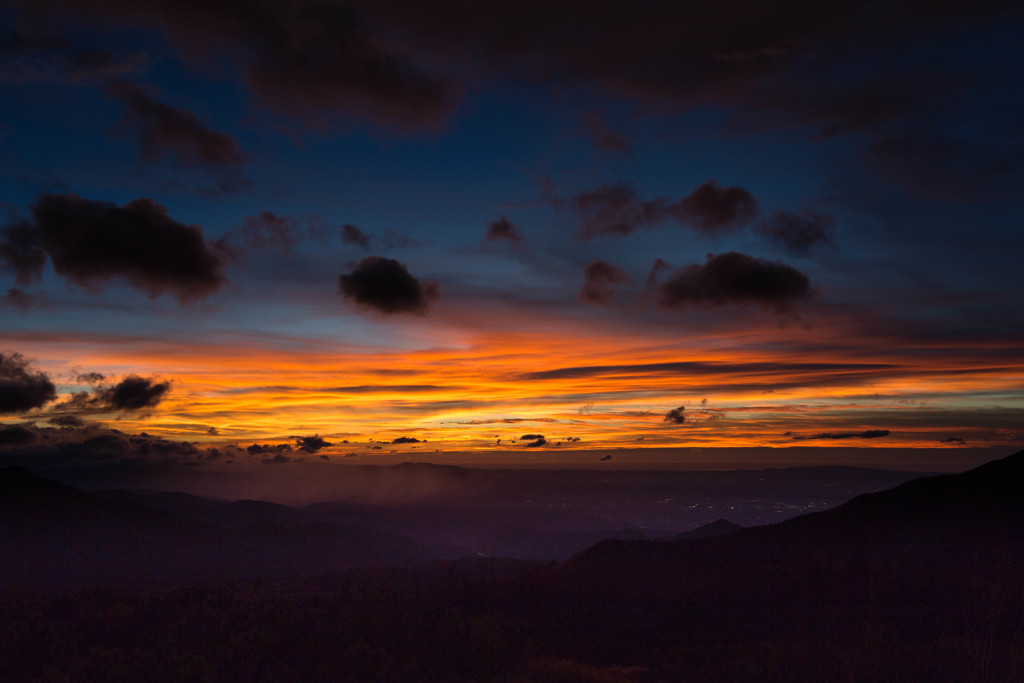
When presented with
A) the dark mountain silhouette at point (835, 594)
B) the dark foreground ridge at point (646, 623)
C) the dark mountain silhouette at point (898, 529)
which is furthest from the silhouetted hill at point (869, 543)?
the dark foreground ridge at point (646, 623)

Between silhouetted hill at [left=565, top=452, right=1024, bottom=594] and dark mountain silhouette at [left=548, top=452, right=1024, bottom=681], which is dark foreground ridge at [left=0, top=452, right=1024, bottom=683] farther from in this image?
silhouetted hill at [left=565, top=452, right=1024, bottom=594]

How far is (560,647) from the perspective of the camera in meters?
60.5

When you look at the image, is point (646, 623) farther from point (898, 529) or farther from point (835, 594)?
point (898, 529)

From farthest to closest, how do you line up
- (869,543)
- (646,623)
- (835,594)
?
(869,543) → (835,594) → (646,623)

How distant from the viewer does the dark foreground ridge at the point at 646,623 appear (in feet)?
142

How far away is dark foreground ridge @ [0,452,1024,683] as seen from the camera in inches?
1700

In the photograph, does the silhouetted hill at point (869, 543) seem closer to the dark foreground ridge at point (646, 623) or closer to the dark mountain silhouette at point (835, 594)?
the dark mountain silhouette at point (835, 594)

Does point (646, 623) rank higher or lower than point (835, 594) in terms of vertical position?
lower

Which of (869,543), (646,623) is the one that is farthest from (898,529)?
(646,623)

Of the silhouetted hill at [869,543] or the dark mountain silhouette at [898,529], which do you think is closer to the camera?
the silhouetted hill at [869,543]

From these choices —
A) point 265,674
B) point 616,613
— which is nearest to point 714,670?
point 265,674

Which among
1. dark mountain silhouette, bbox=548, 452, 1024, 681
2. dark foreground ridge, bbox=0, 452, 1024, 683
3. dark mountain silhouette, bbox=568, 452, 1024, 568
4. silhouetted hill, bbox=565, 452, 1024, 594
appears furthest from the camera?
dark mountain silhouette, bbox=568, 452, 1024, 568

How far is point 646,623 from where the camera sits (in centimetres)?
7606

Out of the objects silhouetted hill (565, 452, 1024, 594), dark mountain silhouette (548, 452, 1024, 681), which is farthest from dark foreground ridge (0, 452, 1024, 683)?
silhouetted hill (565, 452, 1024, 594)
